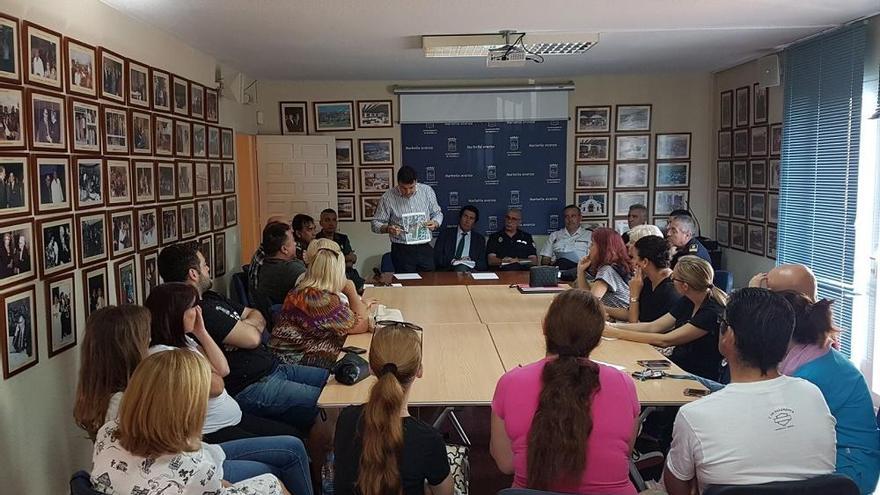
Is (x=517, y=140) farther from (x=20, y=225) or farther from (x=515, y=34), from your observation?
(x=20, y=225)

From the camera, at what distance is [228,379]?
3.31 metres

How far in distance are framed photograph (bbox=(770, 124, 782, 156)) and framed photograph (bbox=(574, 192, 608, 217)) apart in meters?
2.08

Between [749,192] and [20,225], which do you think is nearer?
[20,225]

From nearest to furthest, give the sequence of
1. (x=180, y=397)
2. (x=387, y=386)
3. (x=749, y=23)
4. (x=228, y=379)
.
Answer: (x=180, y=397)
(x=387, y=386)
(x=228, y=379)
(x=749, y=23)

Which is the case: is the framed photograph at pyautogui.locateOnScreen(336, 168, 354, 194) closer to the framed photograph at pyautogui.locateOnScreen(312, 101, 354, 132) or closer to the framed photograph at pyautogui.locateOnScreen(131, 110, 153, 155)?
the framed photograph at pyautogui.locateOnScreen(312, 101, 354, 132)

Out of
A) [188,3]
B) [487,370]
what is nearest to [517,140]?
[188,3]

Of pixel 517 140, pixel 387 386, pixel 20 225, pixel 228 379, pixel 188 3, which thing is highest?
pixel 188 3

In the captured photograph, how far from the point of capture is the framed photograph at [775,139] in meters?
6.33

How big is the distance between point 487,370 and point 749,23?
356cm

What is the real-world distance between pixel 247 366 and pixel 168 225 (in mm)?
2145

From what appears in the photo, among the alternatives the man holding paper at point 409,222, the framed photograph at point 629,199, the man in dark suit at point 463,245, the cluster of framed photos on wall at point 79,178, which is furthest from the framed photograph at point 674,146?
the cluster of framed photos on wall at point 79,178

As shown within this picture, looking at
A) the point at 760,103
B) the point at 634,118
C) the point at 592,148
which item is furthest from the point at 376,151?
the point at 760,103

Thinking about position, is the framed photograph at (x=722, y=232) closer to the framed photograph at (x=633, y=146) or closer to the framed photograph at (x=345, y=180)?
the framed photograph at (x=633, y=146)

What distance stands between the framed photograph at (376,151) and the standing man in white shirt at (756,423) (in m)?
6.30
